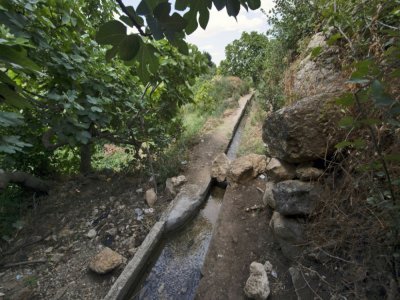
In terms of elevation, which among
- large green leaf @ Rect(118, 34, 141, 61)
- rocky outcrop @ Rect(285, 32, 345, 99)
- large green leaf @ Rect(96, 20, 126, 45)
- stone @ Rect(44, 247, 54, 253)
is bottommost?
stone @ Rect(44, 247, 54, 253)

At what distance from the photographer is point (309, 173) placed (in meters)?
2.85

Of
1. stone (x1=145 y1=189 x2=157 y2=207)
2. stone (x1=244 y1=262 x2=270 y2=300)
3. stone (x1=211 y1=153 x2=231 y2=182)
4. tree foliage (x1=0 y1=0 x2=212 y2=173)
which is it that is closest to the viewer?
stone (x1=244 y1=262 x2=270 y2=300)

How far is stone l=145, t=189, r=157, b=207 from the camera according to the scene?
4.15 m

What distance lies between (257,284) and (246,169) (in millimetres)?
2115

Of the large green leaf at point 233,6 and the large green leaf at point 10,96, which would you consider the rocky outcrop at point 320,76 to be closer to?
the large green leaf at point 233,6

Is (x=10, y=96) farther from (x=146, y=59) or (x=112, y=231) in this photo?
(x=112, y=231)

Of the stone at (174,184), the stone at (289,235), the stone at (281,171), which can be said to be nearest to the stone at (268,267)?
the stone at (289,235)

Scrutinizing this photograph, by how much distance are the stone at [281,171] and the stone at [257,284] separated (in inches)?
42.8

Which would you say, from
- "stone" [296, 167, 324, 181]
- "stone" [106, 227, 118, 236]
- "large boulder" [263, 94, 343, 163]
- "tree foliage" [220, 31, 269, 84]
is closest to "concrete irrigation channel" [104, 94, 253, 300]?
"stone" [106, 227, 118, 236]

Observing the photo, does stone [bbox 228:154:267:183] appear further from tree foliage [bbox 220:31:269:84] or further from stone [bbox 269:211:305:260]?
tree foliage [bbox 220:31:269:84]

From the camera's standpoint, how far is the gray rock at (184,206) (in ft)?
12.6

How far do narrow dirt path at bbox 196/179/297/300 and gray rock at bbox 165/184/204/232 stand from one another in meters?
0.48

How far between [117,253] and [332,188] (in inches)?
103

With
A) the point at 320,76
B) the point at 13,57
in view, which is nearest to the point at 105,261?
the point at 13,57
